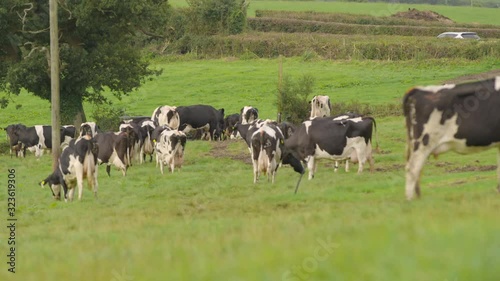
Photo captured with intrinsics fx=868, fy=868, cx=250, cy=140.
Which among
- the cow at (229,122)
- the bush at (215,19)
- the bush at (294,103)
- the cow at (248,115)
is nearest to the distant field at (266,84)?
the cow at (229,122)

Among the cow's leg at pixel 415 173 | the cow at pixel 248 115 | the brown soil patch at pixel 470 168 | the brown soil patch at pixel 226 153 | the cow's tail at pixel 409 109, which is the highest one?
the cow's tail at pixel 409 109

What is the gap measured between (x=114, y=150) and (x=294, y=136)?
22.0ft

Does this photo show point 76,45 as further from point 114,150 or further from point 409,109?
point 409,109

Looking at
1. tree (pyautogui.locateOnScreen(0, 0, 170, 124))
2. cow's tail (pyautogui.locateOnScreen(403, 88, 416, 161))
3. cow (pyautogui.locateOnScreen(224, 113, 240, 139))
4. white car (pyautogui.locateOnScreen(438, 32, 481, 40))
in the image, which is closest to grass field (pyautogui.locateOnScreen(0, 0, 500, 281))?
cow's tail (pyautogui.locateOnScreen(403, 88, 416, 161))

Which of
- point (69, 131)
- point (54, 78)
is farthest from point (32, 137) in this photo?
point (54, 78)

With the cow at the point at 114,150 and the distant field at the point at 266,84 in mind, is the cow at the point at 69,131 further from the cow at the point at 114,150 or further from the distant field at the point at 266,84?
the distant field at the point at 266,84

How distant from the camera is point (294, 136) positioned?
25875 mm

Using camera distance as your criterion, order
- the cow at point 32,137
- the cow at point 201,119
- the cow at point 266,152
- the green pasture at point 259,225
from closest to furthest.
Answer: the green pasture at point 259,225
the cow at point 266,152
the cow at point 32,137
the cow at point 201,119

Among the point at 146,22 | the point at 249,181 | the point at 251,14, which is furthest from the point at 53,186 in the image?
the point at 251,14

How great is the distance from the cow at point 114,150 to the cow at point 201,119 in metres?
10.8

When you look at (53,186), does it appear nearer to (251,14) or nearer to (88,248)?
(88,248)

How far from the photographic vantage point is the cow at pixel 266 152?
2539 cm

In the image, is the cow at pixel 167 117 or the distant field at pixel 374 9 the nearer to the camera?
the cow at pixel 167 117

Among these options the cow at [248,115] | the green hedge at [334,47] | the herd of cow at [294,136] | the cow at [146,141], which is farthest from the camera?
the green hedge at [334,47]
